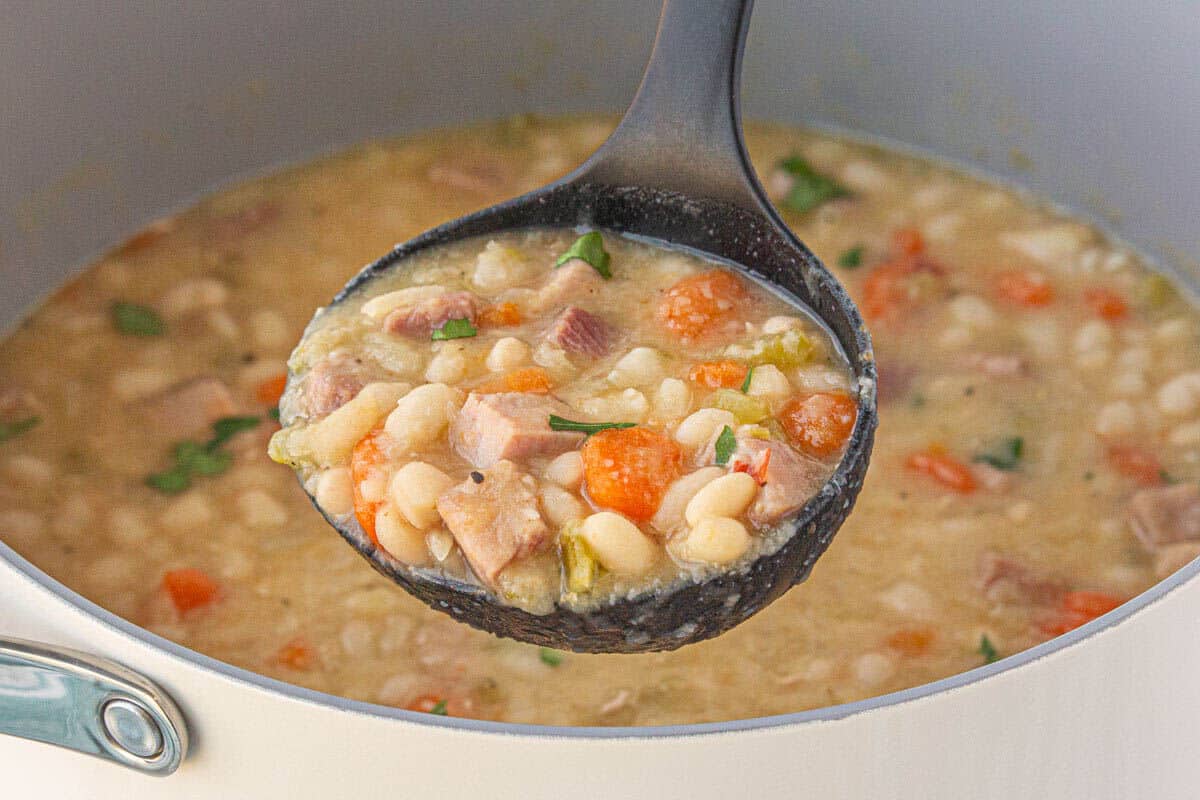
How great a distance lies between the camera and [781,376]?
6.22ft

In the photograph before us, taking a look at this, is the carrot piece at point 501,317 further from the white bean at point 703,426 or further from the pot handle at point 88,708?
the pot handle at point 88,708

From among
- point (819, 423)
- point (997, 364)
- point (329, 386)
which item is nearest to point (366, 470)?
point (329, 386)

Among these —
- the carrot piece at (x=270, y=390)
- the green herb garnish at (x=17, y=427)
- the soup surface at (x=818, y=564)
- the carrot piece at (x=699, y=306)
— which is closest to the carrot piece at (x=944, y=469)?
the soup surface at (x=818, y=564)

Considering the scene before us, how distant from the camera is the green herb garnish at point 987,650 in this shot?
7.61ft

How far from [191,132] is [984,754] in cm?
243

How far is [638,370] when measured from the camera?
191 cm

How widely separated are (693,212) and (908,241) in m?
1.06

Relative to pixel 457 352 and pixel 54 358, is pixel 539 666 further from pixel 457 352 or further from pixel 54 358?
pixel 54 358

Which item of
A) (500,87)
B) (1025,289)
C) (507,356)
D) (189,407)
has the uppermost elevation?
(507,356)

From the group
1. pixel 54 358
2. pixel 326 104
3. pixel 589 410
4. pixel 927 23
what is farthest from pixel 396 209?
pixel 589 410

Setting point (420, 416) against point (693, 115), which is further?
point (693, 115)

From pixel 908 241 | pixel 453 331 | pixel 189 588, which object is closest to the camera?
pixel 453 331

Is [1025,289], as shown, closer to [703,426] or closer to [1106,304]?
[1106,304]

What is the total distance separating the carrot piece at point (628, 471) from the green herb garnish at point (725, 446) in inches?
2.3
